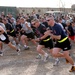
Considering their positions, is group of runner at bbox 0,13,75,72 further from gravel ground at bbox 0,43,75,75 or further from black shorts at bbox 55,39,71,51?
gravel ground at bbox 0,43,75,75

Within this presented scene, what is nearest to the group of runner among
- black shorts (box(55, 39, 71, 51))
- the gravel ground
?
black shorts (box(55, 39, 71, 51))

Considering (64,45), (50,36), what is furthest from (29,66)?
(64,45)

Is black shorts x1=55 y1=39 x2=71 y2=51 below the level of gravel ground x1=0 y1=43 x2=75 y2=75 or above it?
above

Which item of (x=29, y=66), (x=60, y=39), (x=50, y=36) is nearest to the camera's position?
(x=60, y=39)

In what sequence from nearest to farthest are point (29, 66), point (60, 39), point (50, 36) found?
1. point (60, 39)
2. point (50, 36)
3. point (29, 66)

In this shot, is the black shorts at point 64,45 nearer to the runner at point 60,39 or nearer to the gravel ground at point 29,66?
the runner at point 60,39

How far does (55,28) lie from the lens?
277 inches

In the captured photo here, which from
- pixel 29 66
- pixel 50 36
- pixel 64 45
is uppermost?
pixel 50 36

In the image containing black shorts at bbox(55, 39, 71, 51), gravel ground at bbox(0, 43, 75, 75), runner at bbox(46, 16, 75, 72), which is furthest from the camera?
gravel ground at bbox(0, 43, 75, 75)

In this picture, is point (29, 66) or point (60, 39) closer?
point (60, 39)

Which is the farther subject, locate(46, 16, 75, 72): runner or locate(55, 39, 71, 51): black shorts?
locate(55, 39, 71, 51): black shorts

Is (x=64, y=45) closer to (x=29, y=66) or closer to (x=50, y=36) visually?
(x=50, y=36)

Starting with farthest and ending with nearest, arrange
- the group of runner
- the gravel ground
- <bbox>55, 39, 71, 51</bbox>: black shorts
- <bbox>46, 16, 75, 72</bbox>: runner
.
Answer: the gravel ground < <bbox>55, 39, 71, 51</bbox>: black shorts < the group of runner < <bbox>46, 16, 75, 72</bbox>: runner

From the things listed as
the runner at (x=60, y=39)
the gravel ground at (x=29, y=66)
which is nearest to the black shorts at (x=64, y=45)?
the runner at (x=60, y=39)
